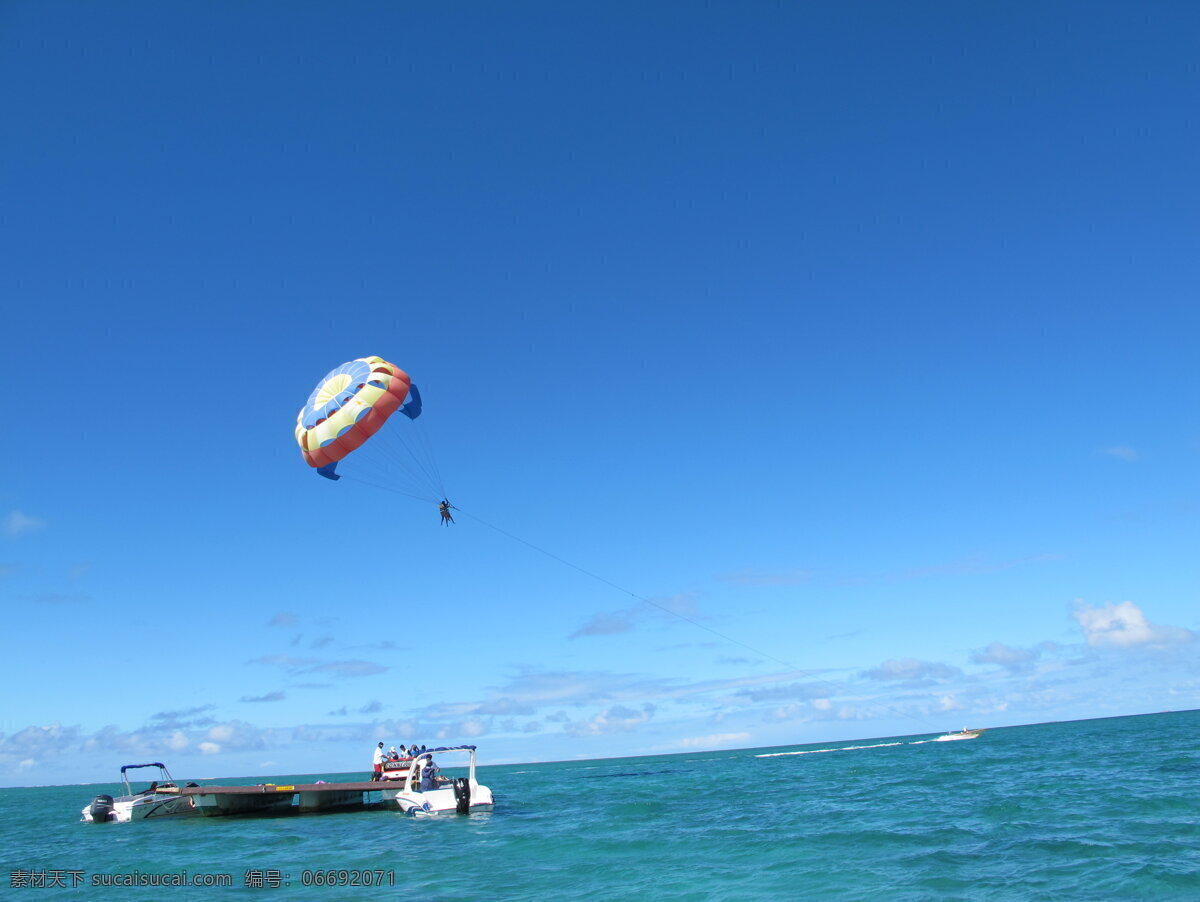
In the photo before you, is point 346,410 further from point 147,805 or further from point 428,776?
point 147,805

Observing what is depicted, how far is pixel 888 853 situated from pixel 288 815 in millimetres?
26603

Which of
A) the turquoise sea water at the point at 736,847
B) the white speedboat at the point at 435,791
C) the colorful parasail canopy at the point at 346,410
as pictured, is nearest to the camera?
the turquoise sea water at the point at 736,847

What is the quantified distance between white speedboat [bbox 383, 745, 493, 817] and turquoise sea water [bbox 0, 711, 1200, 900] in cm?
68

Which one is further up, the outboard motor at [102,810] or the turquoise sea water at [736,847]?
the outboard motor at [102,810]

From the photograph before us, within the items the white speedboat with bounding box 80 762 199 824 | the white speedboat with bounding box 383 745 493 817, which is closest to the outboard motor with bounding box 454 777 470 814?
the white speedboat with bounding box 383 745 493 817

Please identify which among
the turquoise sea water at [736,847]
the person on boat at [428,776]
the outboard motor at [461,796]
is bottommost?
the turquoise sea water at [736,847]

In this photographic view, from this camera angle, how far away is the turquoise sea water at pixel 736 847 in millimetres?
14984

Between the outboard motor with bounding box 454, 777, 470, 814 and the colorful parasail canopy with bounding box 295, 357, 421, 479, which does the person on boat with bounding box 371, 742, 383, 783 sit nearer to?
the outboard motor with bounding box 454, 777, 470, 814

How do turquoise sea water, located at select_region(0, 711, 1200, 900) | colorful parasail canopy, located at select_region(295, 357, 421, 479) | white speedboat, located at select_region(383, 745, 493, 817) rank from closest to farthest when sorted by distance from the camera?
turquoise sea water, located at select_region(0, 711, 1200, 900) < colorful parasail canopy, located at select_region(295, 357, 421, 479) < white speedboat, located at select_region(383, 745, 493, 817)

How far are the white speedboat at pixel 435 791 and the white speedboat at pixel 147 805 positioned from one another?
9894 mm

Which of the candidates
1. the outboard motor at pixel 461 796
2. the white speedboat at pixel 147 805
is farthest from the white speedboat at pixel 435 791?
the white speedboat at pixel 147 805

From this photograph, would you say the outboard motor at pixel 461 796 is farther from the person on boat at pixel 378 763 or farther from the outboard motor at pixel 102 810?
the outboard motor at pixel 102 810

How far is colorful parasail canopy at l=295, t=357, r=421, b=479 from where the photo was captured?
21766 mm

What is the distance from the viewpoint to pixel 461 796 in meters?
29.5
